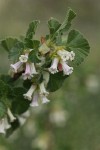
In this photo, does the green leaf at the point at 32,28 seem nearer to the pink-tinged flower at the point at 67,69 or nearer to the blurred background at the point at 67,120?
the pink-tinged flower at the point at 67,69

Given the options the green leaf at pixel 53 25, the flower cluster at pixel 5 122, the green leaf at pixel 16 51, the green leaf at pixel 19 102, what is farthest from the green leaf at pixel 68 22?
the flower cluster at pixel 5 122

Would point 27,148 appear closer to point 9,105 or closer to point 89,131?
point 89,131

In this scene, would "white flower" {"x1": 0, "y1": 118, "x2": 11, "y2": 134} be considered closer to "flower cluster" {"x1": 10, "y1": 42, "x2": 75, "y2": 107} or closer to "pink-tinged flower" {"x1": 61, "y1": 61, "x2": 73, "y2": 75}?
"flower cluster" {"x1": 10, "y1": 42, "x2": 75, "y2": 107}

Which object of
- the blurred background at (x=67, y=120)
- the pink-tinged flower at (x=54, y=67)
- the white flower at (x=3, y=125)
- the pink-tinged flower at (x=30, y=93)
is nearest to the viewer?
the pink-tinged flower at (x=54, y=67)

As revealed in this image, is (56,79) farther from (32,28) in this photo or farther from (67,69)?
(32,28)

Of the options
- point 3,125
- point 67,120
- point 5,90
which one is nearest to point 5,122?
point 3,125

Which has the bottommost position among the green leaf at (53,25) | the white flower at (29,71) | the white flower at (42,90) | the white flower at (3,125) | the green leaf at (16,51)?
the white flower at (3,125)
